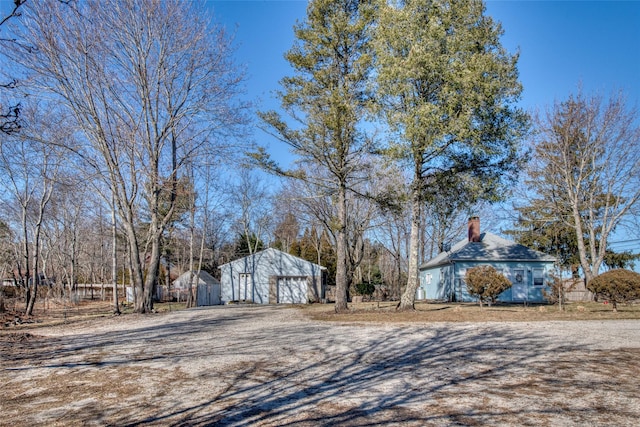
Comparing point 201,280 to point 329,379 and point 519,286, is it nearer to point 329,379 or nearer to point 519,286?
point 519,286

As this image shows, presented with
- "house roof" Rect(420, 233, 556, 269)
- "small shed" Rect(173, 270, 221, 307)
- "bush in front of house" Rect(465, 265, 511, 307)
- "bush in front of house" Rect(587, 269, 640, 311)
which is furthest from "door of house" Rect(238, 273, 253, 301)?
"bush in front of house" Rect(587, 269, 640, 311)

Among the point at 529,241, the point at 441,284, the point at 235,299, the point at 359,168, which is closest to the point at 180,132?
the point at 359,168

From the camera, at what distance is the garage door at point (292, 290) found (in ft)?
107

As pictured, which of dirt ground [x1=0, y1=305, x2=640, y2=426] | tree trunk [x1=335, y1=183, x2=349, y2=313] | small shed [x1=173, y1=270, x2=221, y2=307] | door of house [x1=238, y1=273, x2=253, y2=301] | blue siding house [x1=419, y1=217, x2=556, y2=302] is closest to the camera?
dirt ground [x1=0, y1=305, x2=640, y2=426]

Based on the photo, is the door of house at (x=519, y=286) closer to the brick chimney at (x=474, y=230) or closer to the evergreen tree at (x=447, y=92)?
the brick chimney at (x=474, y=230)

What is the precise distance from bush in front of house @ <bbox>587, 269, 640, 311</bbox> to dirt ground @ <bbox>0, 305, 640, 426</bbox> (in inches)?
220

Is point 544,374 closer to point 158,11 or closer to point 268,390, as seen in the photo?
point 268,390

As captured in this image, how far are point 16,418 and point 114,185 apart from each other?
14780 mm

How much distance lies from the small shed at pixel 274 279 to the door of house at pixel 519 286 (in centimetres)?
1266

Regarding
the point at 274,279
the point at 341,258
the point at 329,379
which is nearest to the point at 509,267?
the point at 274,279

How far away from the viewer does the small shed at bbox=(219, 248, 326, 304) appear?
107ft

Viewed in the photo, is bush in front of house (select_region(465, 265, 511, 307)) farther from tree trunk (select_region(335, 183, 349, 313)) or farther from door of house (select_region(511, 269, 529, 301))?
door of house (select_region(511, 269, 529, 301))

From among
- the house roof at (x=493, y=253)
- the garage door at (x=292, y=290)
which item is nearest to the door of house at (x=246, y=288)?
the garage door at (x=292, y=290)

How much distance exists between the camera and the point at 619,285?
1503 centimetres
